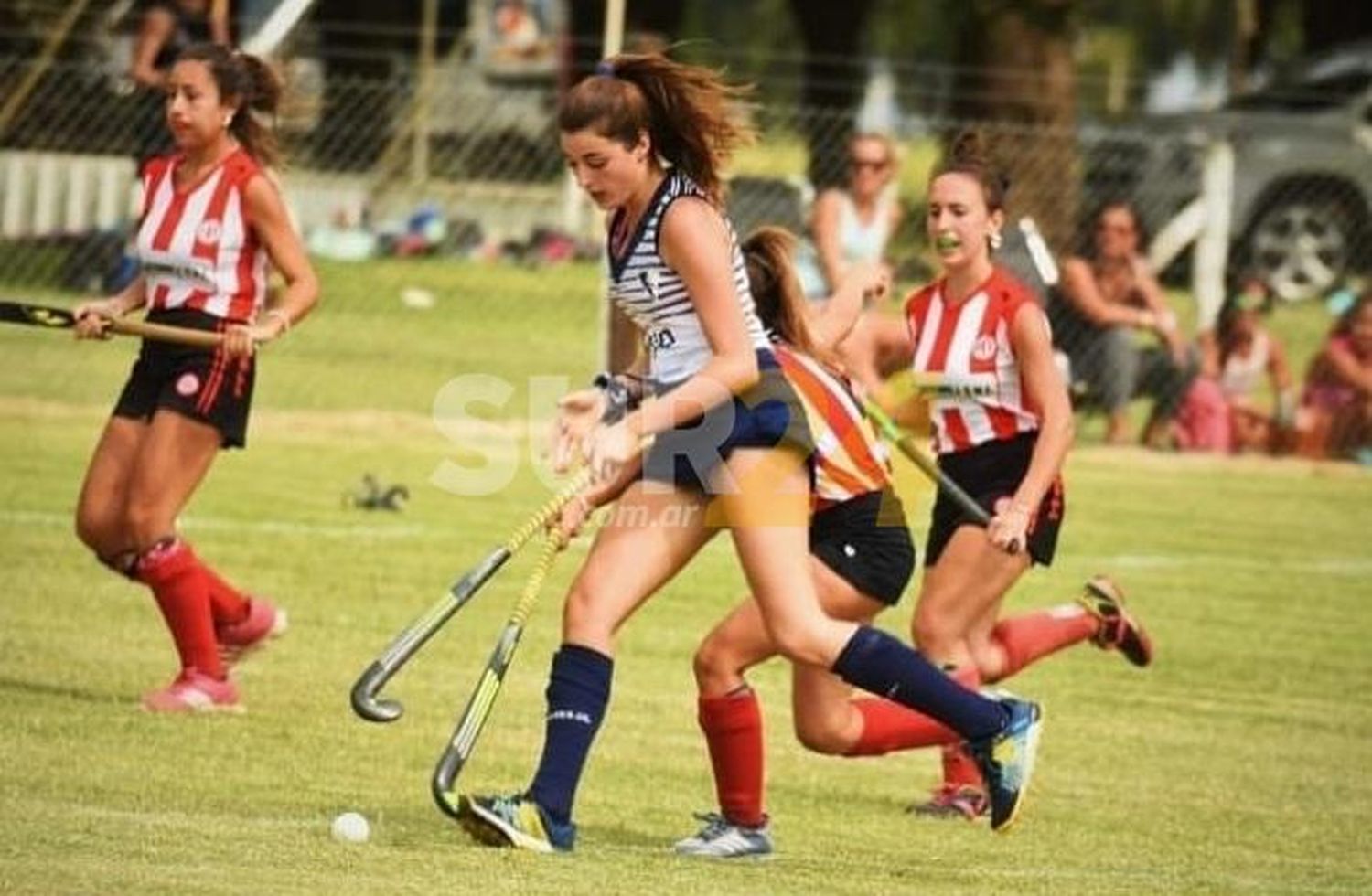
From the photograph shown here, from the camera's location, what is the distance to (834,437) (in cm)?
830

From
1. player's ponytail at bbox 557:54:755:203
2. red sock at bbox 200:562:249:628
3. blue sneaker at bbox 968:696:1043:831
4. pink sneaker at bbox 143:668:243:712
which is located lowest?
pink sneaker at bbox 143:668:243:712

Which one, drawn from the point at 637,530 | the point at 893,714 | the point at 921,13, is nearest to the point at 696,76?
the point at 637,530

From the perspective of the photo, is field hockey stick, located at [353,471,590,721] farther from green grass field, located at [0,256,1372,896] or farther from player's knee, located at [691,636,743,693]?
player's knee, located at [691,636,743,693]

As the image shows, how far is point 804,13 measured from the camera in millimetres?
32062

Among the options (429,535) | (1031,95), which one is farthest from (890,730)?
(1031,95)

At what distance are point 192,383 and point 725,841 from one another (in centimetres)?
268

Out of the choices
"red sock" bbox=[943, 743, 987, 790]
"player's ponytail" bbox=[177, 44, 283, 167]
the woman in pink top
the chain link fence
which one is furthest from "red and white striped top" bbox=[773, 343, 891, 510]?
the woman in pink top

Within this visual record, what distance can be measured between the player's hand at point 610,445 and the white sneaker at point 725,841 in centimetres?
100

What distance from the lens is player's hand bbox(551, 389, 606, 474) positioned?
25.1 ft

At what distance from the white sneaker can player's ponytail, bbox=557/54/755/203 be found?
1.51m

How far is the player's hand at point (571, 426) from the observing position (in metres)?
7.66

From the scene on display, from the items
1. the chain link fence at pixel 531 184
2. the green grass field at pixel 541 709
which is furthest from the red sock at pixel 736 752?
the chain link fence at pixel 531 184

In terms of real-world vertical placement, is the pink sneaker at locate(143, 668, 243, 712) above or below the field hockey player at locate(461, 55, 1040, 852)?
below

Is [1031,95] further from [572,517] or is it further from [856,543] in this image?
[572,517]
